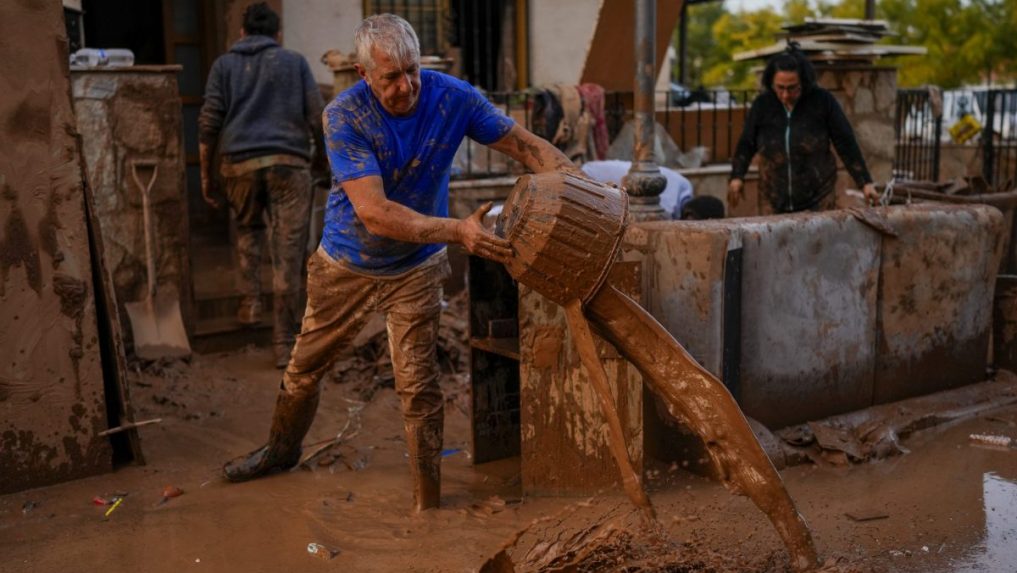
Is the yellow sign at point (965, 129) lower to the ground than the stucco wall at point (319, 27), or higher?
lower

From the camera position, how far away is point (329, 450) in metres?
5.30

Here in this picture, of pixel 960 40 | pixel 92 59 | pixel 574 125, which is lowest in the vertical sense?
pixel 574 125

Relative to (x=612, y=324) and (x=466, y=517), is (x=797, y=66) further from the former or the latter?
(x=466, y=517)

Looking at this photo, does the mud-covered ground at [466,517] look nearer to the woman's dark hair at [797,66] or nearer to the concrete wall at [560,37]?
the woman's dark hair at [797,66]

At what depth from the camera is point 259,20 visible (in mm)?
6797

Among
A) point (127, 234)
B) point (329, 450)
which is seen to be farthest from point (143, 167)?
point (329, 450)

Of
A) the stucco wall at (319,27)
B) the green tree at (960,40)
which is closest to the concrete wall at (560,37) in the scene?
the stucco wall at (319,27)

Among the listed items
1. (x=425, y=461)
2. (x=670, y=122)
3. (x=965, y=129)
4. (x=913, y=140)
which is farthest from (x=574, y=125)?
(x=965, y=129)

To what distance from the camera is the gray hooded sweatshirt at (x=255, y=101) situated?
6727 millimetres

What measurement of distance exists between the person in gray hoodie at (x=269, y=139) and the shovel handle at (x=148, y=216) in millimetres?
328

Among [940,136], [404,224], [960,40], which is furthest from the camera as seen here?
[960,40]

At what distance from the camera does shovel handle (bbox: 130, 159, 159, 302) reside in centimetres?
671

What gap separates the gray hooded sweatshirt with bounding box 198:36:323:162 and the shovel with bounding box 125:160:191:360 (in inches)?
20.1

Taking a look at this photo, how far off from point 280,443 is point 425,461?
2.73 ft
